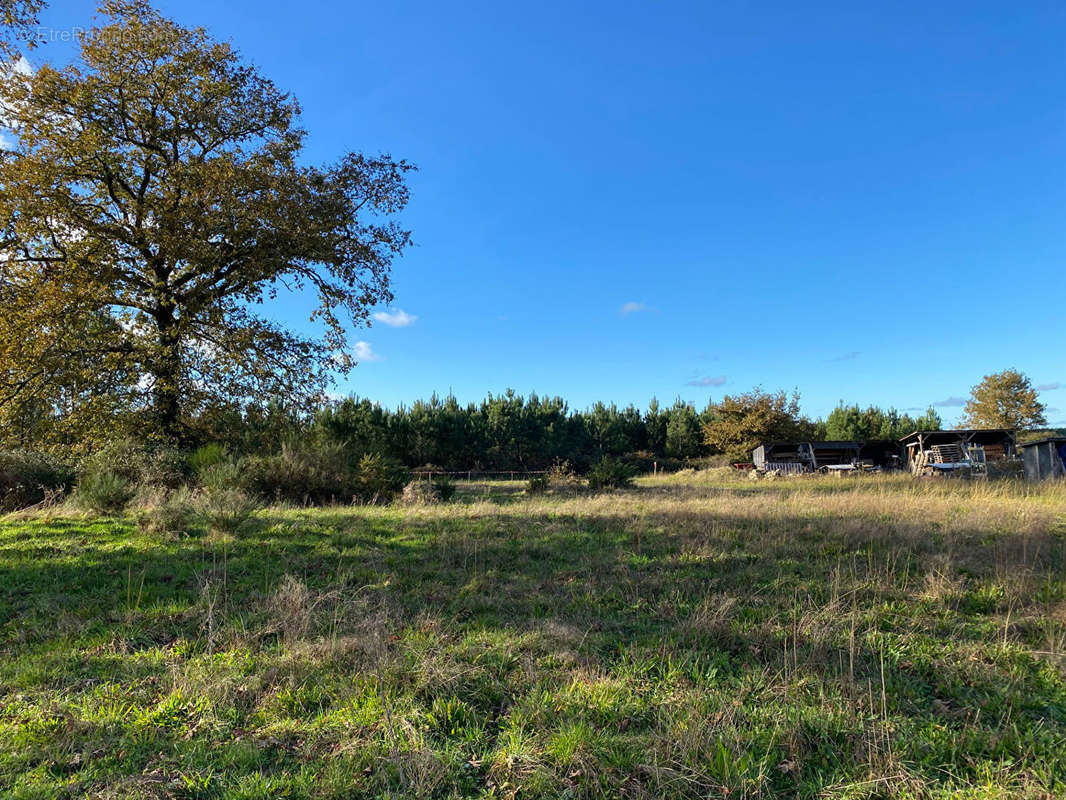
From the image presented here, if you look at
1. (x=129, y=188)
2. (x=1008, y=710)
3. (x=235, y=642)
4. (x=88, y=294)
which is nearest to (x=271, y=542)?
(x=235, y=642)

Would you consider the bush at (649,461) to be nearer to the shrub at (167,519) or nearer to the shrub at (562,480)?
the shrub at (562,480)

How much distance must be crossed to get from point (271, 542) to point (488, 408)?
39.8 metres

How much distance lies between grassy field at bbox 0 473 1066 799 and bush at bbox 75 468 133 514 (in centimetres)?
279

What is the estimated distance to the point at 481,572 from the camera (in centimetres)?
670

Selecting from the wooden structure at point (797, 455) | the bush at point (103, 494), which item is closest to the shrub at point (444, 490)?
the bush at point (103, 494)

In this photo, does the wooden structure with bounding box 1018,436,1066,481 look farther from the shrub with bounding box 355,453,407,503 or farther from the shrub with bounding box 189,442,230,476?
the shrub with bounding box 189,442,230,476

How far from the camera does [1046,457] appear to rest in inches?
919

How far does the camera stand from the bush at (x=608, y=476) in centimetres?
1923

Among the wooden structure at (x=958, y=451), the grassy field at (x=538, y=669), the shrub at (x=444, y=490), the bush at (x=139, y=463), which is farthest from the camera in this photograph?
the wooden structure at (x=958, y=451)

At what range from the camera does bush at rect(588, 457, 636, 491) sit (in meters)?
19.2

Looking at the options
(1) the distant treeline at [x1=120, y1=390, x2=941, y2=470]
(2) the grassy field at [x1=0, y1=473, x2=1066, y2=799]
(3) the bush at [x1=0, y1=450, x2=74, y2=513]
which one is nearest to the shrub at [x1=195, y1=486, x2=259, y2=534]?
(2) the grassy field at [x1=0, y1=473, x2=1066, y2=799]

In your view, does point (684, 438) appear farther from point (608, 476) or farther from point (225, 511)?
point (225, 511)

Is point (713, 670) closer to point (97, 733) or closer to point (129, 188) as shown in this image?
point (97, 733)

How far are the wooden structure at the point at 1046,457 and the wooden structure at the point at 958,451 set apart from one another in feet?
5.68
